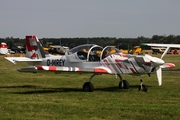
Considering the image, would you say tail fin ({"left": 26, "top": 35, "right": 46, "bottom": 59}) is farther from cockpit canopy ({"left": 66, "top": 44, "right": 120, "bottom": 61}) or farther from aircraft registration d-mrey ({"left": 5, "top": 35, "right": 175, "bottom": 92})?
cockpit canopy ({"left": 66, "top": 44, "right": 120, "bottom": 61})

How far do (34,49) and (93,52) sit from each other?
370 centimetres

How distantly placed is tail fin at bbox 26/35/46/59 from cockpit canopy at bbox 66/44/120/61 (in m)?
2.45

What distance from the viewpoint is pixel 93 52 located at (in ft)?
49.3

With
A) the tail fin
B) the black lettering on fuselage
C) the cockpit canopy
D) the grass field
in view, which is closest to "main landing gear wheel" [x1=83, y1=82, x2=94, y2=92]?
the grass field

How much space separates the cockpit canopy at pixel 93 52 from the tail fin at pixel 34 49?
245 cm

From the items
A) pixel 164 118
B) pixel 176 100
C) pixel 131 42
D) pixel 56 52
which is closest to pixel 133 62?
pixel 176 100

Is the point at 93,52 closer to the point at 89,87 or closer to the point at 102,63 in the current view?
the point at 102,63

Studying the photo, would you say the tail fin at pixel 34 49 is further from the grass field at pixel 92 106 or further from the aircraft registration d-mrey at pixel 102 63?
the grass field at pixel 92 106

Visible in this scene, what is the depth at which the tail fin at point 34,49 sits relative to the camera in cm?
1728

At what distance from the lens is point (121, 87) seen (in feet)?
51.1

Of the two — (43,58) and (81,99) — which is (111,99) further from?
(43,58)

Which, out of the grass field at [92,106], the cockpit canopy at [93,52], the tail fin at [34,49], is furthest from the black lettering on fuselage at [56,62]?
the grass field at [92,106]

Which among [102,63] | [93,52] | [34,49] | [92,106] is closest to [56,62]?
[93,52]

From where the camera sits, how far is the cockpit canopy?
14.8m
